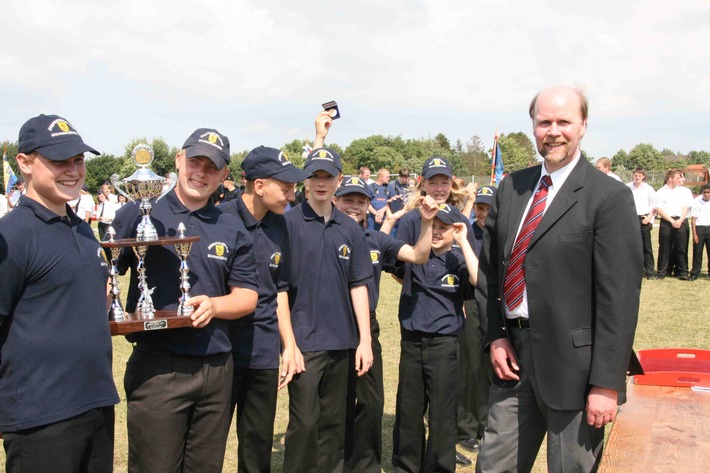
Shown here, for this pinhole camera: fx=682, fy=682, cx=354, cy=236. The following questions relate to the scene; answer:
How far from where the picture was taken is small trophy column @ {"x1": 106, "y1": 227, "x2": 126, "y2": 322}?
302cm

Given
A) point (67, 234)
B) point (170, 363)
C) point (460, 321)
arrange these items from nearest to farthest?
1. point (67, 234)
2. point (170, 363)
3. point (460, 321)

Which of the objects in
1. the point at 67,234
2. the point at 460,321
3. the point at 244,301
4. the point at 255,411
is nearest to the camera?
the point at 67,234

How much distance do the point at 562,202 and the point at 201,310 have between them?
1658 millimetres

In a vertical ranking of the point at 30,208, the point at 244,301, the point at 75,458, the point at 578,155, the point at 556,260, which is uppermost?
the point at 578,155

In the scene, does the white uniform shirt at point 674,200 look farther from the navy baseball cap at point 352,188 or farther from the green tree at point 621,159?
the green tree at point 621,159

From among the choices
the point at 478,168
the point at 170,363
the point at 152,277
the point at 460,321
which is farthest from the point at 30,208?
the point at 478,168

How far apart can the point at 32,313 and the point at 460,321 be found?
2990mm

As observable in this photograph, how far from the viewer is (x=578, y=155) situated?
314 cm

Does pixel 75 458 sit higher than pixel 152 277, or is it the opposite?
pixel 152 277

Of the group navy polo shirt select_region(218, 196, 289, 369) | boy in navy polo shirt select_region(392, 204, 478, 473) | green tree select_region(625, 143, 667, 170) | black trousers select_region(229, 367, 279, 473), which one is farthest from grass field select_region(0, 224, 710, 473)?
green tree select_region(625, 143, 667, 170)

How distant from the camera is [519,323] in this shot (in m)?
3.14

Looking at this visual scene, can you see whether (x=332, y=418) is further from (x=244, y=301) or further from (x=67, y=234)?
(x=67, y=234)

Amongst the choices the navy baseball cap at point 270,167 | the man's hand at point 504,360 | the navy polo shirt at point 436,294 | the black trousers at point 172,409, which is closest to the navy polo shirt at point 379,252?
the navy polo shirt at point 436,294

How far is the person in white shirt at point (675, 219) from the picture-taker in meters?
14.2
